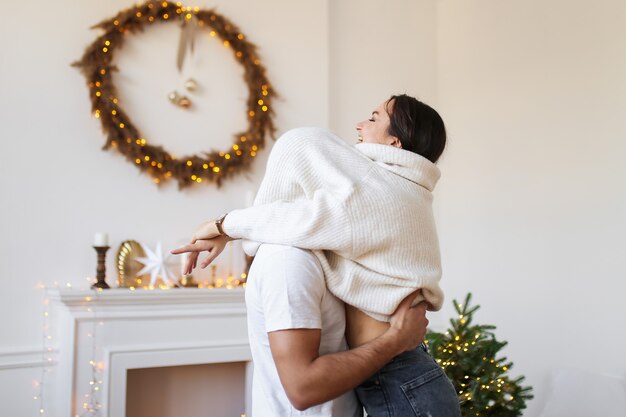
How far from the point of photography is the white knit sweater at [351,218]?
3.22 feet

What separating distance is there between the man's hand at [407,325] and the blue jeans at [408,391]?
0.16ft

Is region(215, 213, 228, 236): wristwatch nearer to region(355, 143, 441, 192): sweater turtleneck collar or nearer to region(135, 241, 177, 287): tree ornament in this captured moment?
region(355, 143, 441, 192): sweater turtleneck collar

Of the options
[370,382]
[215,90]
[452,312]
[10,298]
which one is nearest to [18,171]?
[10,298]

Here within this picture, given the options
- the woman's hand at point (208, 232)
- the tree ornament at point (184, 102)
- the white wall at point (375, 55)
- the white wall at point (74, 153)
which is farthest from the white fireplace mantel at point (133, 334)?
the woman's hand at point (208, 232)

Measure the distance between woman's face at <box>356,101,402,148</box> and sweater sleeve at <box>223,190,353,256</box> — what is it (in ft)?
0.82

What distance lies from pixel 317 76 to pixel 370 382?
2.72 metres

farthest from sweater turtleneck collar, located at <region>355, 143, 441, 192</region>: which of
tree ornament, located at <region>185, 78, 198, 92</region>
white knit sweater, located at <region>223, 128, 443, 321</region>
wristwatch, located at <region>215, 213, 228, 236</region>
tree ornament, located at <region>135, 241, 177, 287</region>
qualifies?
tree ornament, located at <region>185, 78, 198, 92</region>

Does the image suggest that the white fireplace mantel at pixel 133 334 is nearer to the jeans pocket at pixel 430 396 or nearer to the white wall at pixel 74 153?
the white wall at pixel 74 153

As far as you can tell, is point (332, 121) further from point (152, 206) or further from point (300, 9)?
point (152, 206)

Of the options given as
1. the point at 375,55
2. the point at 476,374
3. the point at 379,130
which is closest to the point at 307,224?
the point at 379,130

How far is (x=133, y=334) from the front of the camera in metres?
2.77

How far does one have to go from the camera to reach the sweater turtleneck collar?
1089 mm

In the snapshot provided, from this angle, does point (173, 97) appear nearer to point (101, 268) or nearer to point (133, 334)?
point (101, 268)

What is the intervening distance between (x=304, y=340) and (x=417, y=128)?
0.50 m
